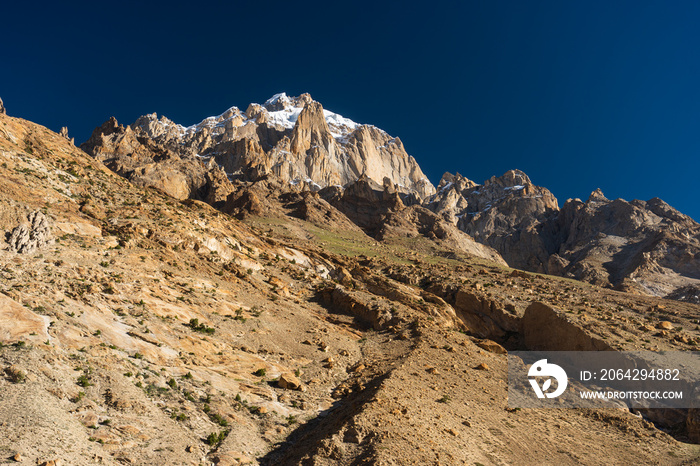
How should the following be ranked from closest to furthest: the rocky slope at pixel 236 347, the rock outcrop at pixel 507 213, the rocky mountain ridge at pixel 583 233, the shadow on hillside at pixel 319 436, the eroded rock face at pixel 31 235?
the shadow on hillside at pixel 319 436
the rocky slope at pixel 236 347
the eroded rock face at pixel 31 235
the rocky mountain ridge at pixel 583 233
the rock outcrop at pixel 507 213

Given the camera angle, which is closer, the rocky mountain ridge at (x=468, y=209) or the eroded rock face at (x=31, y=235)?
the eroded rock face at (x=31, y=235)

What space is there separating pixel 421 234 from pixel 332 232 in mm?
31421

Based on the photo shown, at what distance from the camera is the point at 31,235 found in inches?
879

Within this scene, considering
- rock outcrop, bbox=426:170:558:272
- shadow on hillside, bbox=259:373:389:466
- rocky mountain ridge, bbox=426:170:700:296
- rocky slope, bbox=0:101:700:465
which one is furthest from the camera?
rock outcrop, bbox=426:170:558:272

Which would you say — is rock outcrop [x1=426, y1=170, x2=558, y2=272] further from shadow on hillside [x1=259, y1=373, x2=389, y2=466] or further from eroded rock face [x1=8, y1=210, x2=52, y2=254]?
eroded rock face [x1=8, y1=210, x2=52, y2=254]

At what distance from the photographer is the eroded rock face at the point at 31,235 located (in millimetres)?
21250

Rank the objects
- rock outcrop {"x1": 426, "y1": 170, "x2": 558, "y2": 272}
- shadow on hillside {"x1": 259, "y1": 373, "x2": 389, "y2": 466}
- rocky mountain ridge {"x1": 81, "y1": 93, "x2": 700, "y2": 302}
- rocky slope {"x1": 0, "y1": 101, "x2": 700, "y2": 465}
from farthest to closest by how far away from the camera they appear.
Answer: rock outcrop {"x1": 426, "y1": 170, "x2": 558, "y2": 272}, rocky mountain ridge {"x1": 81, "y1": 93, "x2": 700, "y2": 302}, rocky slope {"x1": 0, "y1": 101, "x2": 700, "y2": 465}, shadow on hillside {"x1": 259, "y1": 373, "x2": 389, "y2": 466}

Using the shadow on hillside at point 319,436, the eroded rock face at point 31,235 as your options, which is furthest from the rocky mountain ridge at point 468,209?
the shadow on hillside at point 319,436

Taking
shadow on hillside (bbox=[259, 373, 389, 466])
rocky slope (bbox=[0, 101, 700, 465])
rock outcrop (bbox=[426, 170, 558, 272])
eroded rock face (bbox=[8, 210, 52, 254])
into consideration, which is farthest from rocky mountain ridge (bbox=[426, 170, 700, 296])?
eroded rock face (bbox=[8, 210, 52, 254])

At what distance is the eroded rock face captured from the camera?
2125 centimetres

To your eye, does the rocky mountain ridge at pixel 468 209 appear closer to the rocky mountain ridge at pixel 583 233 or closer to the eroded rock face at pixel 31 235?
the rocky mountain ridge at pixel 583 233

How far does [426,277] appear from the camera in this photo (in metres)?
49.2

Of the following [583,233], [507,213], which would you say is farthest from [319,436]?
[507,213]

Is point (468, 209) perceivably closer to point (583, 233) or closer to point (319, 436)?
point (583, 233)
